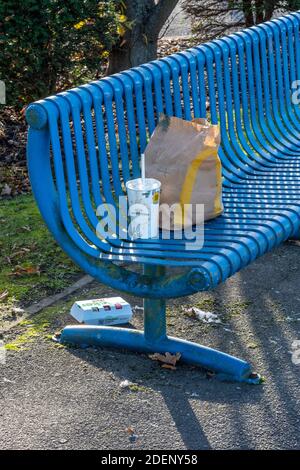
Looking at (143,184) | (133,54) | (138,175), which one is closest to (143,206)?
(143,184)


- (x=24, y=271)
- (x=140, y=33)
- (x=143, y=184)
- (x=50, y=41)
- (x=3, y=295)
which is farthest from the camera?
(x=140, y=33)

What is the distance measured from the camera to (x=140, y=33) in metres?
8.76

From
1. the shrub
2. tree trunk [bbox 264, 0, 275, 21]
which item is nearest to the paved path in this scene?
the shrub

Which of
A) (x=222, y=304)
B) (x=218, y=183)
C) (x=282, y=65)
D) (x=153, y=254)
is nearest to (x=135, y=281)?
(x=153, y=254)

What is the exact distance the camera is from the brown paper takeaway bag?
4391mm

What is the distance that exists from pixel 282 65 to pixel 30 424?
3.08 meters

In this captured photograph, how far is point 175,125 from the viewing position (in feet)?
14.6

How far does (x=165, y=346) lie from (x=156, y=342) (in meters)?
0.05

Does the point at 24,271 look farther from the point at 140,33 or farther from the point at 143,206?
the point at 140,33

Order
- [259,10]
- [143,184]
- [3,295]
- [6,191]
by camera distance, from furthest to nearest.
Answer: [259,10] < [6,191] < [3,295] < [143,184]

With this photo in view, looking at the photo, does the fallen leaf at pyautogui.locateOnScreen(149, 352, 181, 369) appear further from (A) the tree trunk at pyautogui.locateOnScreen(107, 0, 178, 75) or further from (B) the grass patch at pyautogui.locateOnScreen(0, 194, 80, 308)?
(A) the tree trunk at pyautogui.locateOnScreen(107, 0, 178, 75)

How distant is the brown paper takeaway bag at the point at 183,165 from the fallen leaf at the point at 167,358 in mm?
564

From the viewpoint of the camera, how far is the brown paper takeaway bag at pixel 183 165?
439cm

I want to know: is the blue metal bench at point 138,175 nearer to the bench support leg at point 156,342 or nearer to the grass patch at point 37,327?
the bench support leg at point 156,342
